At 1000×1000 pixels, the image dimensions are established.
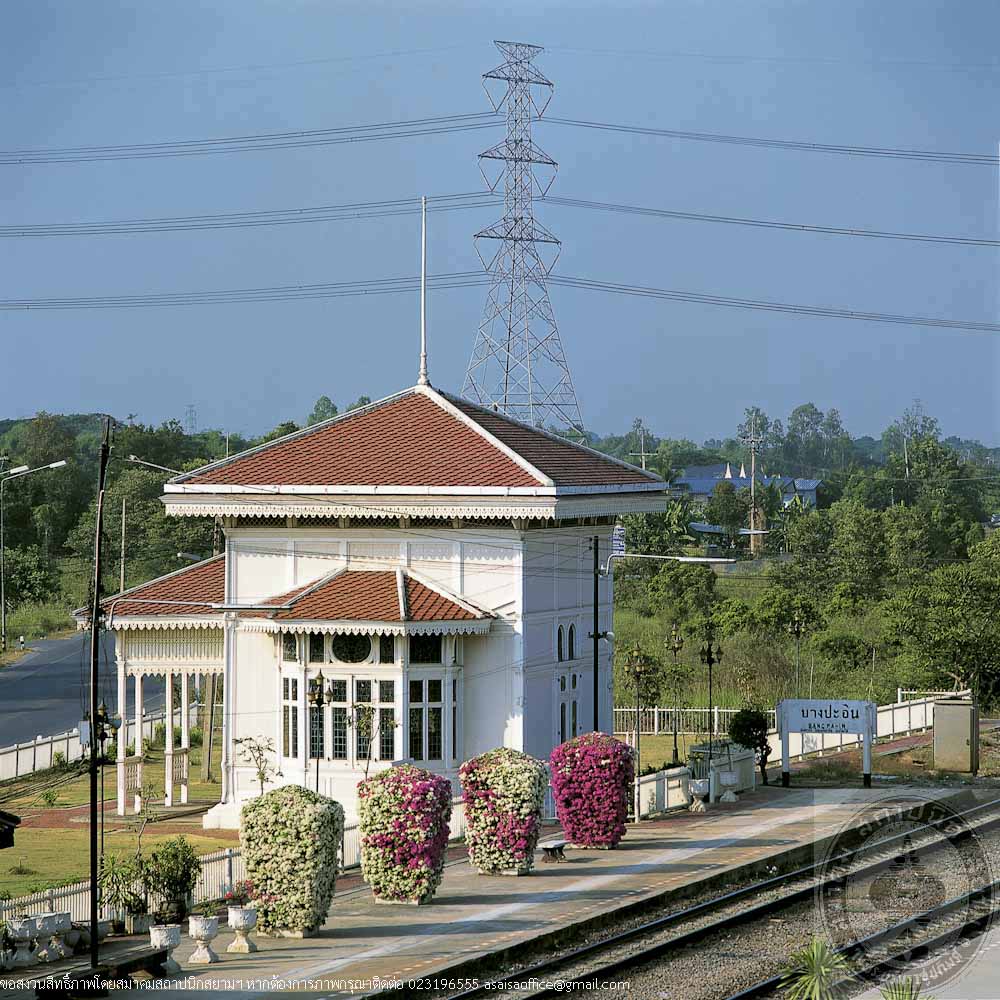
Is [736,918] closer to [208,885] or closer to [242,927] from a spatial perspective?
[242,927]

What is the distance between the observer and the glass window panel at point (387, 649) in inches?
1294

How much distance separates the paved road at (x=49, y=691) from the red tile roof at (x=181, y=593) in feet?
29.5

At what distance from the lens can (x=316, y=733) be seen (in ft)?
109

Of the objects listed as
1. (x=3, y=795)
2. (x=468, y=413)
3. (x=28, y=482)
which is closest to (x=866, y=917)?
(x=468, y=413)

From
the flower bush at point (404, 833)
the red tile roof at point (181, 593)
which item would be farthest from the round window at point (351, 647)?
the flower bush at point (404, 833)

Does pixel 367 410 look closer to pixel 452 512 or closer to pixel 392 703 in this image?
pixel 452 512

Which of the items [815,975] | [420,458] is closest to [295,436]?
[420,458]

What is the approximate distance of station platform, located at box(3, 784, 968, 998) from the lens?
796 inches

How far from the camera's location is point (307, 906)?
72.9ft

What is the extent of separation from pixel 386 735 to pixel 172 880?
31.9 ft

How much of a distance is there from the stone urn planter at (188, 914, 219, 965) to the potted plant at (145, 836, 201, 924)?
2168 millimetres

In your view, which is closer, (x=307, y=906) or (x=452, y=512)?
(x=307, y=906)

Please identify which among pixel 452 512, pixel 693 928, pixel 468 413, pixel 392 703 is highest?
pixel 468 413

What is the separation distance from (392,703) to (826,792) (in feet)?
29.6
